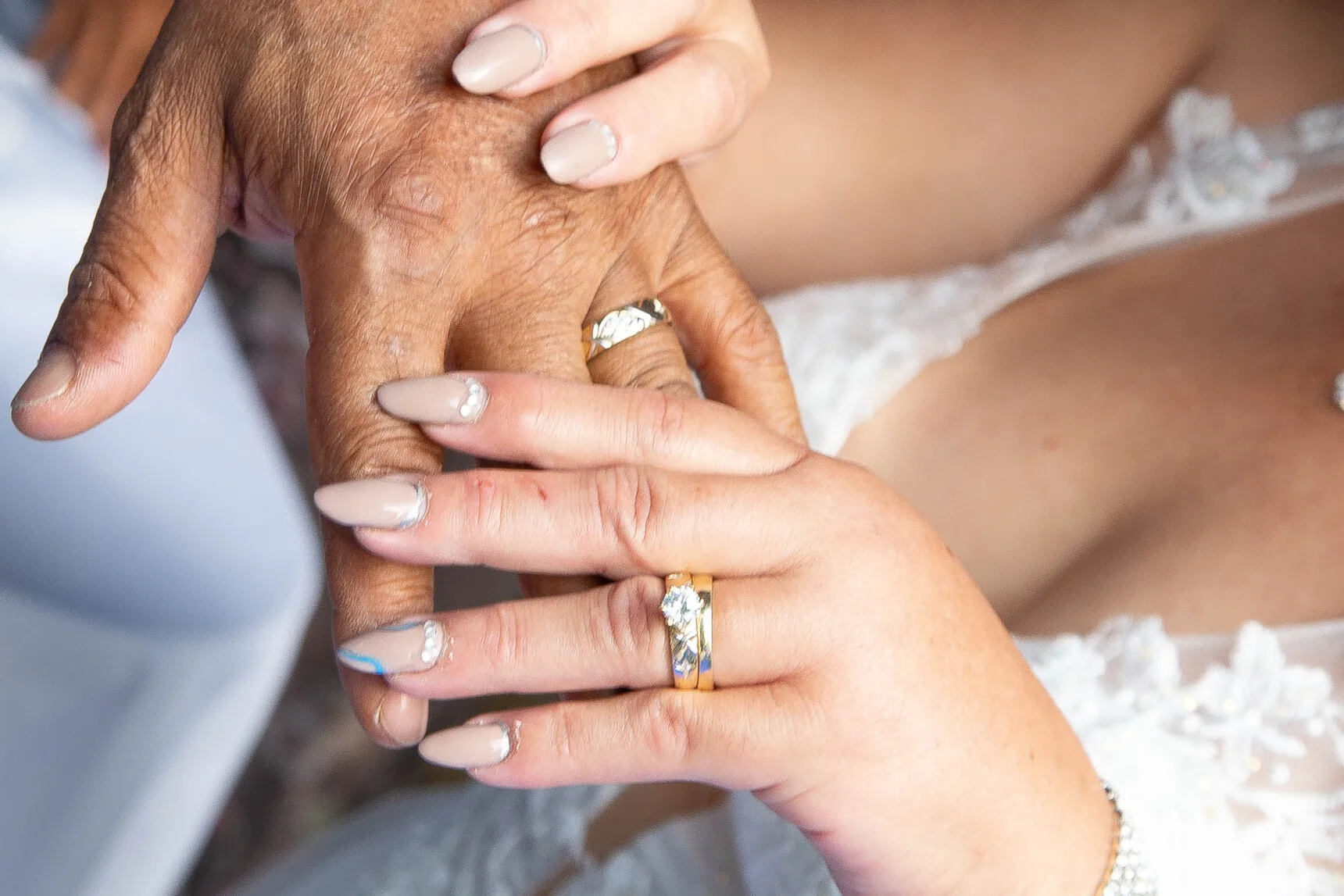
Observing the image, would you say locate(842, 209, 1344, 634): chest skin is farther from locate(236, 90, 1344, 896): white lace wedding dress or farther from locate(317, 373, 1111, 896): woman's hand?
locate(317, 373, 1111, 896): woman's hand

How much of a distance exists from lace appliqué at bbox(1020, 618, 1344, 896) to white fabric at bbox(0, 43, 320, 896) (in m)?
1.09

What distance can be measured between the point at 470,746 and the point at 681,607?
18cm

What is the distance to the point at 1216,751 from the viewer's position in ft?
2.91

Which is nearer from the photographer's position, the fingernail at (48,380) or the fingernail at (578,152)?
the fingernail at (48,380)

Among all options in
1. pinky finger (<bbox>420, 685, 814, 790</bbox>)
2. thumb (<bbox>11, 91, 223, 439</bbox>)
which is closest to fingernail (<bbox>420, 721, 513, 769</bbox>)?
pinky finger (<bbox>420, 685, 814, 790</bbox>)

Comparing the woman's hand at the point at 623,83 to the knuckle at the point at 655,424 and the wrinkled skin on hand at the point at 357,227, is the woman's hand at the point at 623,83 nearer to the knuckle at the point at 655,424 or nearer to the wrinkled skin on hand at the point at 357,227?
the wrinkled skin on hand at the point at 357,227

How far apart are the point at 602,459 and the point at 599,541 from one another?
0.22 ft

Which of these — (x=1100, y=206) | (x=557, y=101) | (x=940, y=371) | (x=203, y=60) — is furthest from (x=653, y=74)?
(x=1100, y=206)

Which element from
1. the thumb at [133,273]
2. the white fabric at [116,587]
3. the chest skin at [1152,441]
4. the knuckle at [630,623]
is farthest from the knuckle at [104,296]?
the chest skin at [1152,441]

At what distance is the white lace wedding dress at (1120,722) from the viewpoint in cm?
86

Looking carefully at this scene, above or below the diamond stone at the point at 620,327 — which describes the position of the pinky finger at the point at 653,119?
above

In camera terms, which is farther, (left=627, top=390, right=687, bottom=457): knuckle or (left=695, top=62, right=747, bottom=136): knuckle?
(left=695, top=62, right=747, bottom=136): knuckle

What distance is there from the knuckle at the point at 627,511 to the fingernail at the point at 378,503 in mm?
120

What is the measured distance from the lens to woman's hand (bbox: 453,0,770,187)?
2.66ft
